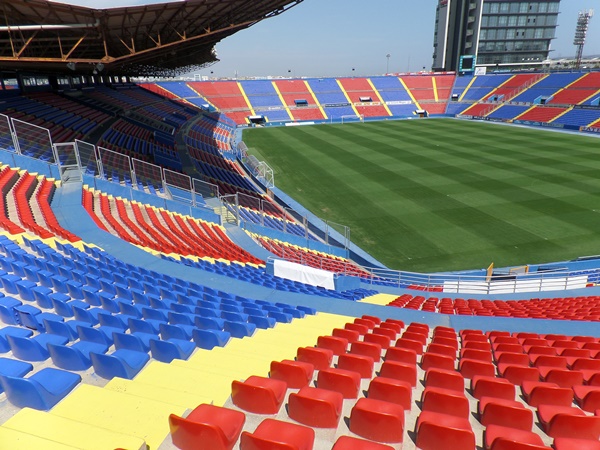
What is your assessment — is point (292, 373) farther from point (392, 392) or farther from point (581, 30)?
point (581, 30)

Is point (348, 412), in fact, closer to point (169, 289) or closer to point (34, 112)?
point (169, 289)

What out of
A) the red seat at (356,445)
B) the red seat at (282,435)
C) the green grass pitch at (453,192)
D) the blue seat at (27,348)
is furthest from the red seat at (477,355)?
the green grass pitch at (453,192)

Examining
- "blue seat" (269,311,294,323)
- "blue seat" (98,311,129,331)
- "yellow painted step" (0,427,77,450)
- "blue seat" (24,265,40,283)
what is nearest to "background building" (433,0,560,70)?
"blue seat" (269,311,294,323)

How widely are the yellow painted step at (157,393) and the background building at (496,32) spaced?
9476 centimetres

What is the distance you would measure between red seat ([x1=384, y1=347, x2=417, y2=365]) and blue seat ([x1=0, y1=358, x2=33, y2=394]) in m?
4.15

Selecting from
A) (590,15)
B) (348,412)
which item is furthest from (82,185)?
(590,15)

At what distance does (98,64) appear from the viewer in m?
17.6

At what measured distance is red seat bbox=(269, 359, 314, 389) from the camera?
4.09 m

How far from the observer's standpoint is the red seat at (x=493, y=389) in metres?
4.32

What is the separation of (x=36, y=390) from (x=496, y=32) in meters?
106

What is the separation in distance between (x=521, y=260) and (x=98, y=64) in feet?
70.0

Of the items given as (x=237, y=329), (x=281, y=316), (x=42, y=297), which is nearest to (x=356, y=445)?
(x=237, y=329)

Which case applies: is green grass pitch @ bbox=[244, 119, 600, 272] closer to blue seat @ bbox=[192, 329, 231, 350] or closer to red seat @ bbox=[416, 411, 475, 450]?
blue seat @ bbox=[192, 329, 231, 350]

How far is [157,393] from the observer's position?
3631mm
